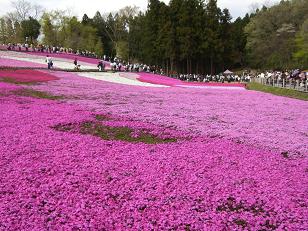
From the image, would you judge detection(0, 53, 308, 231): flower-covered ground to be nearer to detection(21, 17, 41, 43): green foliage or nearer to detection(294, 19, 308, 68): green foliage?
detection(294, 19, 308, 68): green foliage

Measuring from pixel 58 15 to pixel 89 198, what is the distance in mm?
117025

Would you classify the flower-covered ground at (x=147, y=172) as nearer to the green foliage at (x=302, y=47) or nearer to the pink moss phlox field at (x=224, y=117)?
the pink moss phlox field at (x=224, y=117)

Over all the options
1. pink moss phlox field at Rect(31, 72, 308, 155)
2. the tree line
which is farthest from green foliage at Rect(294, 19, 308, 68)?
pink moss phlox field at Rect(31, 72, 308, 155)

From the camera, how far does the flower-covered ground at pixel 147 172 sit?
746 centimetres

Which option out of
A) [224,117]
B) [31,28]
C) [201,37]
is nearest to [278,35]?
[201,37]

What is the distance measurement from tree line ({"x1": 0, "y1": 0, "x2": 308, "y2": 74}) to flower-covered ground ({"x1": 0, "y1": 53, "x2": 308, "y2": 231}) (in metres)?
67.5

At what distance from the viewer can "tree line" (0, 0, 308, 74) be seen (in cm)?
8369

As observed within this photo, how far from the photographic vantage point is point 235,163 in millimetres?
10883

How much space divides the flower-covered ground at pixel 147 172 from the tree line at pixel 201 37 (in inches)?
2656

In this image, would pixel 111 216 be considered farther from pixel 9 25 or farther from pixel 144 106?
pixel 9 25

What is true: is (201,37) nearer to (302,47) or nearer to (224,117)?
(302,47)

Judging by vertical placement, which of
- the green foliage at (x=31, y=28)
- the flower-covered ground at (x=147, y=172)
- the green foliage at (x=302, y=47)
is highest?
the green foliage at (x=31, y=28)

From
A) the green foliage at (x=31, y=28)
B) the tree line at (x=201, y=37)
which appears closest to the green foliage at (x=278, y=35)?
the tree line at (x=201, y=37)

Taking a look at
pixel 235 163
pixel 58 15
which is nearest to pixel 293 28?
pixel 58 15
